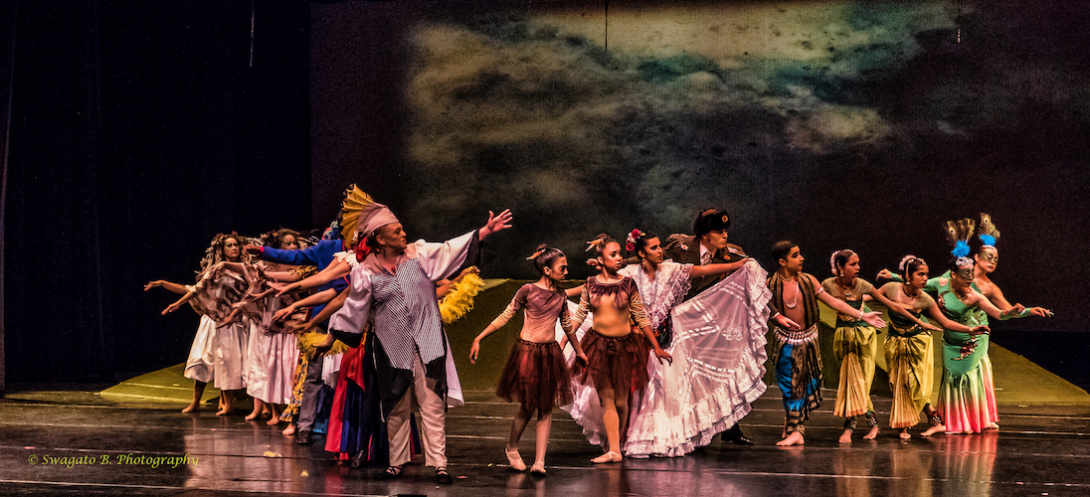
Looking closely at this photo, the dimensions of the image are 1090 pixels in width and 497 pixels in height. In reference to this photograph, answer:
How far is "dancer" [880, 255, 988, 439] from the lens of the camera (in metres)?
6.52

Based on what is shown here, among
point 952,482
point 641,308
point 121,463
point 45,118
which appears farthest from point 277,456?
point 45,118

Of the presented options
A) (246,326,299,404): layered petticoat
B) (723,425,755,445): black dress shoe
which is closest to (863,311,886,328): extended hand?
(723,425,755,445): black dress shoe

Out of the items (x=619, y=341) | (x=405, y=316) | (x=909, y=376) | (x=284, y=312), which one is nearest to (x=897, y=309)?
(x=909, y=376)

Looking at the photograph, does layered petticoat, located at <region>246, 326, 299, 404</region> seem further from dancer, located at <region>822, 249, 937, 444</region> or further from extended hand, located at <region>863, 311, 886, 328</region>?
extended hand, located at <region>863, 311, 886, 328</region>

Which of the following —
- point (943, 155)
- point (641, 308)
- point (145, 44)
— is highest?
point (145, 44)

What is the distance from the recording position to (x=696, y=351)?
244 inches

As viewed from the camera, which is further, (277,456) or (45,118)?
(45,118)

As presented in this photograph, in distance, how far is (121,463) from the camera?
5719mm

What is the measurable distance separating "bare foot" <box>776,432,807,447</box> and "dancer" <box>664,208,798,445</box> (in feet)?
0.68

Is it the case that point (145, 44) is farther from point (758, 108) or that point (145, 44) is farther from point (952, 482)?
point (952, 482)

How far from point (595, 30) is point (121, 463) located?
789cm

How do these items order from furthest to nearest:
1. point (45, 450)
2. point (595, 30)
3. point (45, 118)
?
point (595, 30) < point (45, 118) < point (45, 450)

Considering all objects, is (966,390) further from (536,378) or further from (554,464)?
(536,378)

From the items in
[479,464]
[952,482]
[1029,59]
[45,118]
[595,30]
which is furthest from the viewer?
[595,30]
